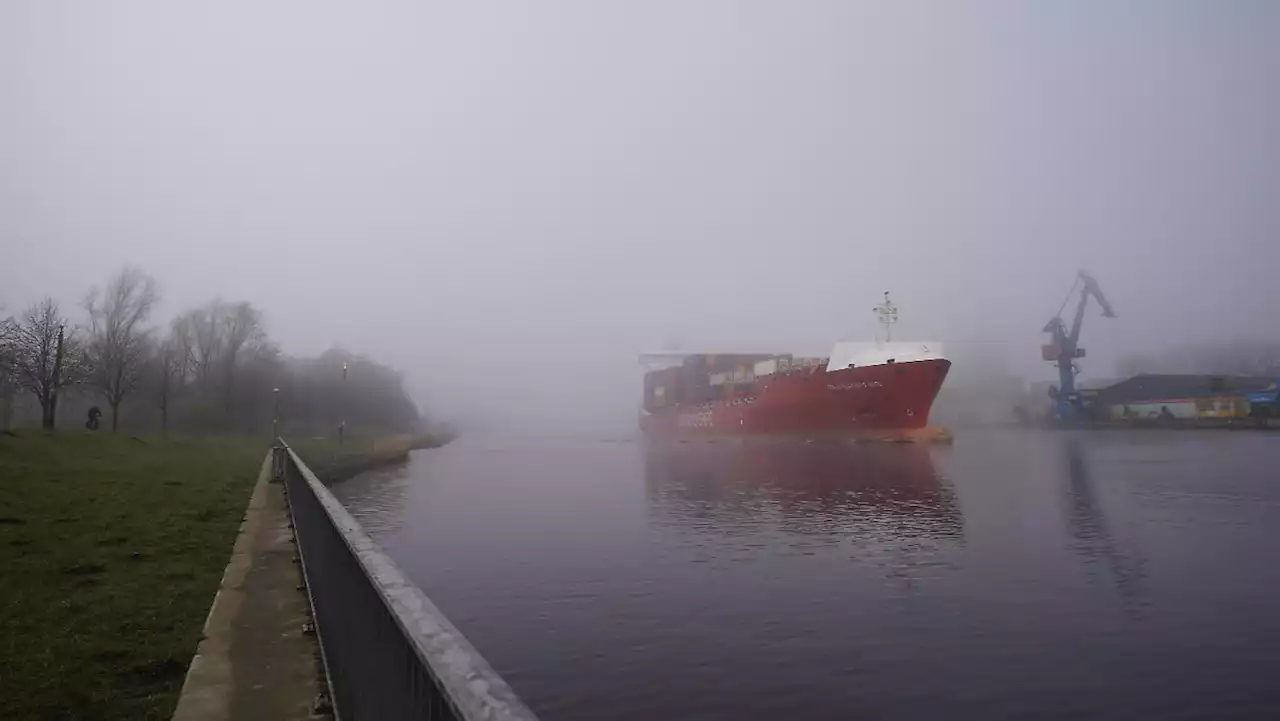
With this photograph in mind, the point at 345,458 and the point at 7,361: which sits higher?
the point at 7,361

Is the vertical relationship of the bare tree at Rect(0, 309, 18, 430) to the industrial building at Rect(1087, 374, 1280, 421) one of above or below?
above

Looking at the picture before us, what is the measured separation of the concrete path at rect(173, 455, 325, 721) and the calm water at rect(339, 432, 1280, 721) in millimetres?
3396

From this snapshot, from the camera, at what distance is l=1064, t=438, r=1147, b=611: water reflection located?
15458 mm

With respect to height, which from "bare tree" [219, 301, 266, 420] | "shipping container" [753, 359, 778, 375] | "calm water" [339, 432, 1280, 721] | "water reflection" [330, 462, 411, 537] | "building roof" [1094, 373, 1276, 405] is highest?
"bare tree" [219, 301, 266, 420]

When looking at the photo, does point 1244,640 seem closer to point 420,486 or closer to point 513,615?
point 513,615

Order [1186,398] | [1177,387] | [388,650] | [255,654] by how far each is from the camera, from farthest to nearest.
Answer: [1177,387] < [1186,398] < [255,654] < [388,650]

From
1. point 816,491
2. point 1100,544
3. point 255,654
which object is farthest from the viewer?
point 816,491

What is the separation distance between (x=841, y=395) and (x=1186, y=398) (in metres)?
68.8

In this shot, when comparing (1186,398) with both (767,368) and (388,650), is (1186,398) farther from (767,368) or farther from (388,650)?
(388,650)

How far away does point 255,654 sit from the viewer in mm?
6863

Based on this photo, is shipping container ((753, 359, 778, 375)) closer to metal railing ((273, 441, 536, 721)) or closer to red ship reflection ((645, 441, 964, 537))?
red ship reflection ((645, 441, 964, 537))

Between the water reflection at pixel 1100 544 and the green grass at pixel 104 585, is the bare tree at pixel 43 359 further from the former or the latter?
the water reflection at pixel 1100 544

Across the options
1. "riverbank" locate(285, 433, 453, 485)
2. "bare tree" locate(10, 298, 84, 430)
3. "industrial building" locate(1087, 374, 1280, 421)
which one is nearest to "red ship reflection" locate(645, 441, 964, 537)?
"riverbank" locate(285, 433, 453, 485)

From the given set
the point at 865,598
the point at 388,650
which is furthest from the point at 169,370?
the point at 388,650
